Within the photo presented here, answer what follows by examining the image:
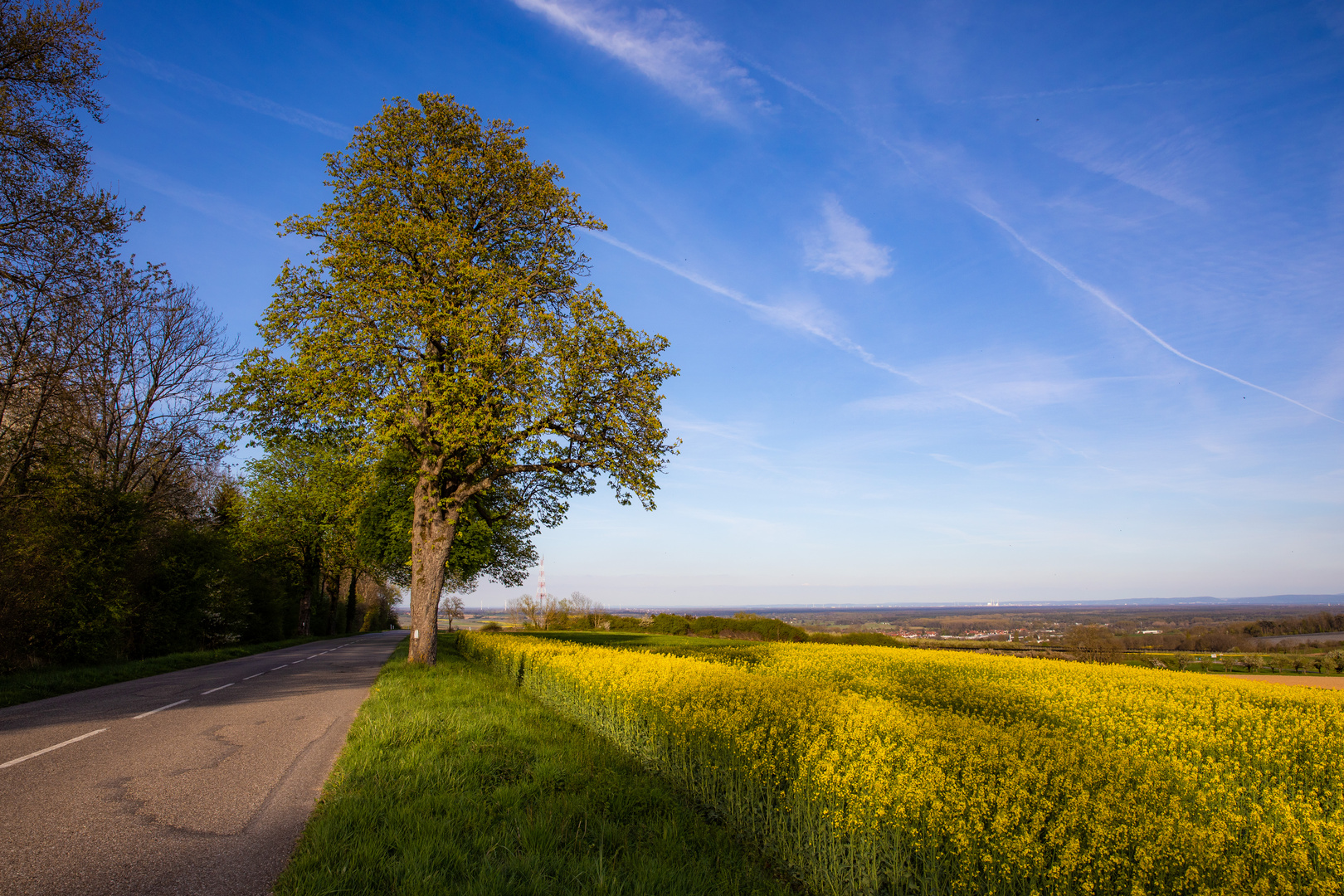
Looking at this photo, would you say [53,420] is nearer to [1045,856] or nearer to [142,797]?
[142,797]

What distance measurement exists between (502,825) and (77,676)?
15327 millimetres

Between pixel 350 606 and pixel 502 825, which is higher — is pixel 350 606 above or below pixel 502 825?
below

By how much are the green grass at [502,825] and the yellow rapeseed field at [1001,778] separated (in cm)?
56

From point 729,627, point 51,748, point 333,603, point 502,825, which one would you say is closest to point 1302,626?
point 729,627

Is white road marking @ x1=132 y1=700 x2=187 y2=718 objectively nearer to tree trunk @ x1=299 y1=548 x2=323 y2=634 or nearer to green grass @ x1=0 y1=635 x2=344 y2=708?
green grass @ x1=0 y1=635 x2=344 y2=708

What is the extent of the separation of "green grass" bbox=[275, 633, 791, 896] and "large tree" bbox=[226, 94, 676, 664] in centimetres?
819

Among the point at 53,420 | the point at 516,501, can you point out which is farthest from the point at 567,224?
the point at 53,420

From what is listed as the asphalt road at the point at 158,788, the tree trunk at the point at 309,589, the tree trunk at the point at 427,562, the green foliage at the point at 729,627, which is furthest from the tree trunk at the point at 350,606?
the asphalt road at the point at 158,788

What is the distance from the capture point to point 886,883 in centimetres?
437

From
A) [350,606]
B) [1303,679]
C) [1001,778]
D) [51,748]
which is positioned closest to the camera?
[1001,778]

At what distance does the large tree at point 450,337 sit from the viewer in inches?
587

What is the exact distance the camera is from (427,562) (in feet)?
54.8

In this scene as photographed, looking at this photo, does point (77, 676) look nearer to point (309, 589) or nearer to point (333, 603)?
point (309, 589)

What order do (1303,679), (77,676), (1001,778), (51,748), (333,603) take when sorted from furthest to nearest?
(333,603) → (1303,679) → (77,676) → (51,748) → (1001,778)
